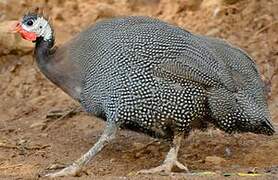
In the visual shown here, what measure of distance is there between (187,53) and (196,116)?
42cm

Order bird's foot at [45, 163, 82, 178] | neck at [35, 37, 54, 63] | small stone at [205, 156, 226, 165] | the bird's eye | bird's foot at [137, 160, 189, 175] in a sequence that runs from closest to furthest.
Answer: bird's foot at [45, 163, 82, 178] < bird's foot at [137, 160, 189, 175] < small stone at [205, 156, 226, 165] < neck at [35, 37, 54, 63] < the bird's eye

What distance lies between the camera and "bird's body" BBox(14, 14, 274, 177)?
17.3 ft

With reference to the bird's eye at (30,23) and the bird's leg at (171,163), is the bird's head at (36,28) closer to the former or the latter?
the bird's eye at (30,23)

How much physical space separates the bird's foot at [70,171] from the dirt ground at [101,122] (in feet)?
0.22

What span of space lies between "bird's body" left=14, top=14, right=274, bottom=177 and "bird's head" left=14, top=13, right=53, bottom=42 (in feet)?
1.02

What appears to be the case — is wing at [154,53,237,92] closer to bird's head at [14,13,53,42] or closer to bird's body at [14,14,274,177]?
bird's body at [14,14,274,177]

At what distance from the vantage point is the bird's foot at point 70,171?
5145 millimetres

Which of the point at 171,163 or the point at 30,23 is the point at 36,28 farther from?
the point at 171,163

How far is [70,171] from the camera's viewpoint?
518 centimetres

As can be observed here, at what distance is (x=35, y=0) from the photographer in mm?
8258

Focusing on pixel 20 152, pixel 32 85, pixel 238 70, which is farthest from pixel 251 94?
pixel 32 85

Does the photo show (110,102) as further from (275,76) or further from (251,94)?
(275,76)

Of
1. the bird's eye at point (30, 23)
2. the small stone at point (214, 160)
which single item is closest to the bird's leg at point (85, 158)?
the small stone at point (214, 160)

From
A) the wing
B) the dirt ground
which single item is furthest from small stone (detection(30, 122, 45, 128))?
the wing
